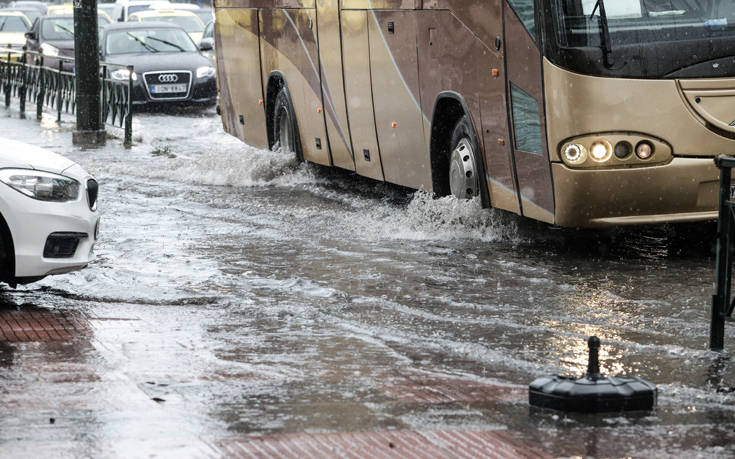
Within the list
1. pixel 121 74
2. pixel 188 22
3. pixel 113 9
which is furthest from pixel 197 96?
pixel 113 9

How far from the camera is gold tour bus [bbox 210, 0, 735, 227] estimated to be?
944 cm

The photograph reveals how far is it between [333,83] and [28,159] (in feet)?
20.3

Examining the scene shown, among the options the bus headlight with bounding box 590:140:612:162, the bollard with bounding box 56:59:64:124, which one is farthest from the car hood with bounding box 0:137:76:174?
the bollard with bounding box 56:59:64:124

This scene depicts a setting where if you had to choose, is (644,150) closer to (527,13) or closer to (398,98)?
(527,13)

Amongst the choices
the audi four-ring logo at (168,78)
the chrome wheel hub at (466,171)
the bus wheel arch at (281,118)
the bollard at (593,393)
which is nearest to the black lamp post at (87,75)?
the bus wheel arch at (281,118)

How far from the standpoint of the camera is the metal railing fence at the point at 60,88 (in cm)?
2086

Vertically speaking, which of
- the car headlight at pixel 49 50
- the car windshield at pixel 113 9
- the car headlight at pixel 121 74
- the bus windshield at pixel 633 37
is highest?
the bus windshield at pixel 633 37

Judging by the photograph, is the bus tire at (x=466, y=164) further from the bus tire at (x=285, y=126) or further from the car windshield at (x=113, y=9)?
the car windshield at (x=113, y=9)

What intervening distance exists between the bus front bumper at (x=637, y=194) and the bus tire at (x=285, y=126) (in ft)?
22.3

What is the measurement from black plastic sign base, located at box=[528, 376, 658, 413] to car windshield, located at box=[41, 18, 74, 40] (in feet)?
87.6

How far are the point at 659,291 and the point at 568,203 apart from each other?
1008 mm

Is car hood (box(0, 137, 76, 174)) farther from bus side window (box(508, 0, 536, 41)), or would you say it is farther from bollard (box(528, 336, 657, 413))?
bollard (box(528, 336, 657, 413))

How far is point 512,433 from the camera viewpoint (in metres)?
5.58

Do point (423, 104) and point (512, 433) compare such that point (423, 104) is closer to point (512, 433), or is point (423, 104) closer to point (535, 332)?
point (535, 332)
